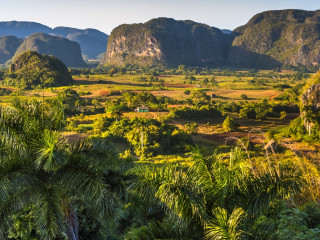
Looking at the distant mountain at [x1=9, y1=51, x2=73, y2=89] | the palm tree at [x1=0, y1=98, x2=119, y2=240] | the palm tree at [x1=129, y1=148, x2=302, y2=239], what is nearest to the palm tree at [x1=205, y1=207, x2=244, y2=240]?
the palm tree at [x1=129, y1=148, x2=302, y2=239]

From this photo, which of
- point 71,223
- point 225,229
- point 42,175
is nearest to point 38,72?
point 71,223

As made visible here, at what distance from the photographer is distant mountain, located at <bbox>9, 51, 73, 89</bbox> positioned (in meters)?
77.4

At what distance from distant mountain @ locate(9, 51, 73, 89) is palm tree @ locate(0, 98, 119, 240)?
74.9 meters

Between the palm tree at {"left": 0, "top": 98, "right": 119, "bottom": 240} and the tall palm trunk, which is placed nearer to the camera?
the palm tree at {"left": 0, "top": 98, "right": 119, "bottom": 240}

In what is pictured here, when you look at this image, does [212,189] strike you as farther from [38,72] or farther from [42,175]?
[38,72]

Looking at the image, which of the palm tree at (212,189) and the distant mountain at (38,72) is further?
the distant mountain at (38,72)

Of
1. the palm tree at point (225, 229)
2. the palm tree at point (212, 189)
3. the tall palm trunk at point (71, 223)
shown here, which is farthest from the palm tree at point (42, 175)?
the palm tree at point (225, 229)

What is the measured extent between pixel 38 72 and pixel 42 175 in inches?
3299

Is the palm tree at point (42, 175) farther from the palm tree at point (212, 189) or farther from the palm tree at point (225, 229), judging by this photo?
the palm tree at point (225, 229)

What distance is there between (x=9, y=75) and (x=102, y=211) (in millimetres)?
88097

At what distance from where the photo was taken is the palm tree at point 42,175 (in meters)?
5.59

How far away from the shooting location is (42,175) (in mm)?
6293

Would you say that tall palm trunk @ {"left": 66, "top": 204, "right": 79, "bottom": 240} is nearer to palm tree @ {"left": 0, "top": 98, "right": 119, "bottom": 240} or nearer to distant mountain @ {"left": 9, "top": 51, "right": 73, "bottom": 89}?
palm tree @ {"left": 0, "top": 98, "right": 119, "bottom": 240}

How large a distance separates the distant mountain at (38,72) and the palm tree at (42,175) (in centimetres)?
7487
